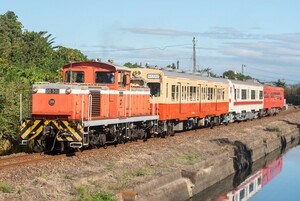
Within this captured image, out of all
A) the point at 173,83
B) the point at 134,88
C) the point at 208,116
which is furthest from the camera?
the point at 208,116

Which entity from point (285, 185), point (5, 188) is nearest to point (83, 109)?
point (5, 188)

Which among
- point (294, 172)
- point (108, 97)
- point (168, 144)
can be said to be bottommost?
point (294, 172)

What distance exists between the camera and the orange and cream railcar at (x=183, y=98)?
27.6 metres

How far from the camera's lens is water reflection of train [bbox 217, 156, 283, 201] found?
20719 mm

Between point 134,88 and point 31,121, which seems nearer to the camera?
point 31,121

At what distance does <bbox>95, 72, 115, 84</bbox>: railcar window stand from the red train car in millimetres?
36840

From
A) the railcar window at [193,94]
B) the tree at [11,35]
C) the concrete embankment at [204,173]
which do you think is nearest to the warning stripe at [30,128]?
the concrete embankment at [204,173]

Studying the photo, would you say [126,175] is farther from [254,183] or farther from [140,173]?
[254,183]

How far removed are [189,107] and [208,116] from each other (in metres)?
5.10

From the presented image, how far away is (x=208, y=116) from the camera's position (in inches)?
1435

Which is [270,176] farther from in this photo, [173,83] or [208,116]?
[208,116]

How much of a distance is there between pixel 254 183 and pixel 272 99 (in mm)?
37867

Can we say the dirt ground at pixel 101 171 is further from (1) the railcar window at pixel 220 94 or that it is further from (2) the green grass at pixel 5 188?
(1) the railcar window at pixel 220 94

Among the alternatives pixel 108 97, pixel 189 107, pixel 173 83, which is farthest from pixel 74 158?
pixel 189 107
